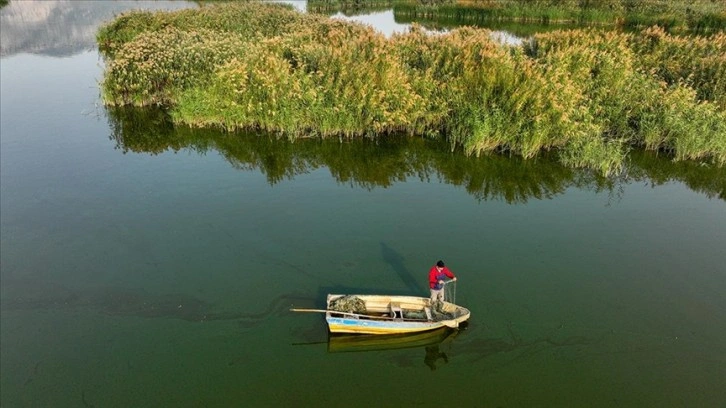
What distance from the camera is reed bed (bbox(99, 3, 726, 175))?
18.5 m

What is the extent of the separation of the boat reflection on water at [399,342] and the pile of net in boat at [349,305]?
561 millimetres

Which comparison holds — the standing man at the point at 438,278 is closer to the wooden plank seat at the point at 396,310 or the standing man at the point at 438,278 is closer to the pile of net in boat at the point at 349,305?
the wooden plank seat at the point at 396,310

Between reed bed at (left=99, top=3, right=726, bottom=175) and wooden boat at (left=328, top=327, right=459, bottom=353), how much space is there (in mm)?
9917

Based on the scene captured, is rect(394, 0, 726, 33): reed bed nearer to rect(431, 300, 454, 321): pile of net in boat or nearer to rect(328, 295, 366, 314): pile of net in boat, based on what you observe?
rect(431, 300, 454, 321): pile of net in boat

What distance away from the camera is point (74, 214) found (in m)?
14.7

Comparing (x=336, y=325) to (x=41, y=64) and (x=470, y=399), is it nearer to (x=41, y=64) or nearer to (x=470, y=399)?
(x=470, y=399)

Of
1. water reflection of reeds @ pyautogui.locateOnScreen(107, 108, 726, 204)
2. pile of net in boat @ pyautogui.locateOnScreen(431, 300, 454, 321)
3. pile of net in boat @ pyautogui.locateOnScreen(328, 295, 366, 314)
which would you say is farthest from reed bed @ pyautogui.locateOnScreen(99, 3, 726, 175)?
pile of net in boat @ pyautogui.locateOnScreen(328, 295, 366, 314)

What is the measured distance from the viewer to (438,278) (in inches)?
412

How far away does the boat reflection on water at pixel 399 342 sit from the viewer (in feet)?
33.5

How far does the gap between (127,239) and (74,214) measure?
2.51 m

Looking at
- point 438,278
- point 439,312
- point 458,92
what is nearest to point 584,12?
point 458,92

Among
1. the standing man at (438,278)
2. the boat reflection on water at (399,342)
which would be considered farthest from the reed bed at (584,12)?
the boat reflection on water at (399,342)

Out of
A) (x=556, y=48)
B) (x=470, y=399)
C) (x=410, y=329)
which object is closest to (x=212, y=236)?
(x=410, y=329)

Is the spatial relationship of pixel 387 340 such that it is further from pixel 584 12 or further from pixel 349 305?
pixel 584 12
